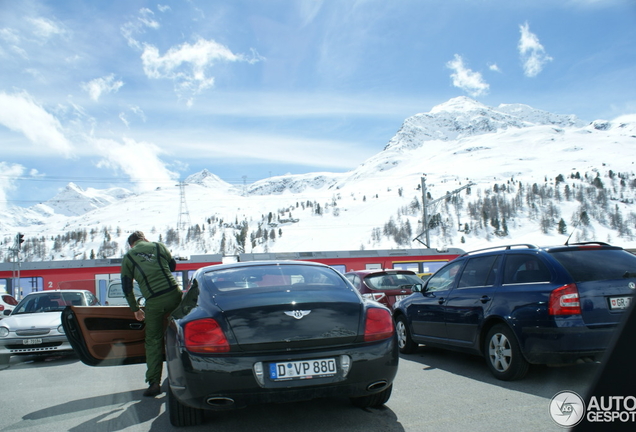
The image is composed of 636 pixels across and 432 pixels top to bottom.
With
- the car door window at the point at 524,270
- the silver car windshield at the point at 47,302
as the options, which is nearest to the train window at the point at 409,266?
the silver car windshield at the point at 47,302

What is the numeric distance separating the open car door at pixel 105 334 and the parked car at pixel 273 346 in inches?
69.5


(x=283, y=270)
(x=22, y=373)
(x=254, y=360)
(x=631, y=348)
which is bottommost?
(x=22, y=373)

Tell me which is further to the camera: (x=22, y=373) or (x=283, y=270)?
(x=22, y=373)

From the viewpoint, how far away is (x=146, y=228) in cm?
19412

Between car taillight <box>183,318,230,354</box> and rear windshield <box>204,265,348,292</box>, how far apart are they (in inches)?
20.4

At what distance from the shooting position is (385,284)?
33.3ft

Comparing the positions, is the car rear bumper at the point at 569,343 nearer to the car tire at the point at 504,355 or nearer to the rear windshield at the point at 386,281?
the car tire at the point at 504,355

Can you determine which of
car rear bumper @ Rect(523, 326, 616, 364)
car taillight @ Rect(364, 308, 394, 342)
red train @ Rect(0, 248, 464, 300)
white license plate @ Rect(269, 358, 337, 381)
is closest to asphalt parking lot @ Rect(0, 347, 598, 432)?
car rear bumper @ Rect(523, 326, 616, 364)

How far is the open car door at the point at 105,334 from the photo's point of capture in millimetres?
5496

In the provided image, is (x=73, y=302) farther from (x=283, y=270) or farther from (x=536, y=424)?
(x=536, y=424)

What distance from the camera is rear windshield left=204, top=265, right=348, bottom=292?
14.3 ft

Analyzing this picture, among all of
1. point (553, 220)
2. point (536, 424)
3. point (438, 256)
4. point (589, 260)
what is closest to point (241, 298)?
point (536, 424)

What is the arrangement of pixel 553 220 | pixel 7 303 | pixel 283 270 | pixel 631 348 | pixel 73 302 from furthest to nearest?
pixel 553 220, pixel 7 303, pixel 73 302, pixel 283 270, pixel 631 348

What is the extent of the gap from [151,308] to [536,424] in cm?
393
